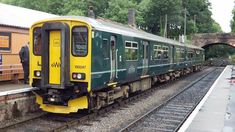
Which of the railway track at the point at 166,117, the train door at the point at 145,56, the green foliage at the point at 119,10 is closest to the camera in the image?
the railway track at the point at 166,117

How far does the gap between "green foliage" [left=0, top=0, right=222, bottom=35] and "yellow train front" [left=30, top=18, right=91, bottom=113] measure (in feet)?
134

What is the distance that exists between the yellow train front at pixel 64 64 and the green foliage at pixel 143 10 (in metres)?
40.8

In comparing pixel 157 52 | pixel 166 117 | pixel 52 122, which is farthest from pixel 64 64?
pixel 157 52

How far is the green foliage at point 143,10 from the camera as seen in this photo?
54062mm

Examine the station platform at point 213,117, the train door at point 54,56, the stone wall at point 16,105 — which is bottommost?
the station platform at point 213,117

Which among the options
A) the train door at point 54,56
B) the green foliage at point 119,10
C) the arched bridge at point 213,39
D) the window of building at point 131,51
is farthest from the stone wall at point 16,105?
the arched bridge at point 213,39

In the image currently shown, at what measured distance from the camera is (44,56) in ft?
36.0

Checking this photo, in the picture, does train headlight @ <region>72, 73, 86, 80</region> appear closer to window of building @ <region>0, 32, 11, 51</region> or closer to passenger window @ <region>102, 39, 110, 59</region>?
passenger window @ <region>102, 39, 110, 59</region>

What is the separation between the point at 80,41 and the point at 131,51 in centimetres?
419

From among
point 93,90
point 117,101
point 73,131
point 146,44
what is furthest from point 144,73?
point 73,131

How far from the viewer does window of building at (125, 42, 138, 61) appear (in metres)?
14.0

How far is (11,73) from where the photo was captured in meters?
14.8

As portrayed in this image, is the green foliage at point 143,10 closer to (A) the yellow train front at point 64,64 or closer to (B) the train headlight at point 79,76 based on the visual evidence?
(A) the yellow train front at point 64,64

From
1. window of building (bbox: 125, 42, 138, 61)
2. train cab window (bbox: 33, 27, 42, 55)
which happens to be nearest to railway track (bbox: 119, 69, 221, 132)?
window of building (bbox: 125, 42, 138, 61)
